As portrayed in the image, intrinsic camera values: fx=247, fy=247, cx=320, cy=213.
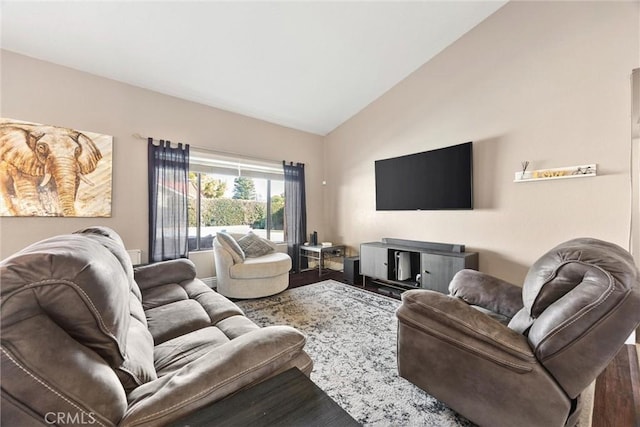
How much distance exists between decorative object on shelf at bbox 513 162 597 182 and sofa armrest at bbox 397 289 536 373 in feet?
6.99

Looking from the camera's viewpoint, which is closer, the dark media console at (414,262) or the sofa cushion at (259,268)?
the dark media console at (414,262)

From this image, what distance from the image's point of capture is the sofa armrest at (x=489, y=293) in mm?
1729

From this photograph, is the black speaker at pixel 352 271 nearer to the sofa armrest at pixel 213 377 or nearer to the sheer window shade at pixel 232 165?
the sheer window shade at pixel 232 165

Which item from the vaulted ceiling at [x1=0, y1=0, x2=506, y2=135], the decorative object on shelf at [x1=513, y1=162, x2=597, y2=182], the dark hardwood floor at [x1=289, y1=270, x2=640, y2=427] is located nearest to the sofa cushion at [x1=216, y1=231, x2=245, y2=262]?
the vaulted ceiling at [x1=0, y1=0, x2=506, y2=135]

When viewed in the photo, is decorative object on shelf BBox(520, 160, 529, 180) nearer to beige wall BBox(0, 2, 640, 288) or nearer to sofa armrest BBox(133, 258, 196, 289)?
beige wall BBox(0, 2, 640, 288)

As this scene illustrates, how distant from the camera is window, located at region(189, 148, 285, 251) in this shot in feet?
12.0

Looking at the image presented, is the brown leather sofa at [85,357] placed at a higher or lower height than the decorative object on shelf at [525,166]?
lower

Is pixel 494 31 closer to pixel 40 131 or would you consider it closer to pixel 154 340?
pixel 154 340

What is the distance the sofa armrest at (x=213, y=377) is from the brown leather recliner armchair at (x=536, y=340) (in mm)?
767

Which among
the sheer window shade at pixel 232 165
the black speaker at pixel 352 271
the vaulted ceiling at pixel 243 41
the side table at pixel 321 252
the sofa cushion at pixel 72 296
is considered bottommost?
the black speaker at pixel 352 271

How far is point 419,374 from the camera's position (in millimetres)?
1390

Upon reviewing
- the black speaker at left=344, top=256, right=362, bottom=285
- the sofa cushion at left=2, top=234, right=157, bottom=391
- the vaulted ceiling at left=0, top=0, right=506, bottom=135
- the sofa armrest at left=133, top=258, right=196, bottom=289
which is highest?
the vaulted ceiling at left=0, top=0, right=506, bottom=135

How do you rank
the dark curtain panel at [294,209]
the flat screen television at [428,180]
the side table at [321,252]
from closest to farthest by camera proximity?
the flat screen television at [428,180] < the side table at [321,252] < the dark curtain panel at [294,209]

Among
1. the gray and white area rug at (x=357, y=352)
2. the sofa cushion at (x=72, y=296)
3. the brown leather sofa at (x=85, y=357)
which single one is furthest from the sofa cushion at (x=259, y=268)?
the sofa cushion at (x=72, y=296)
